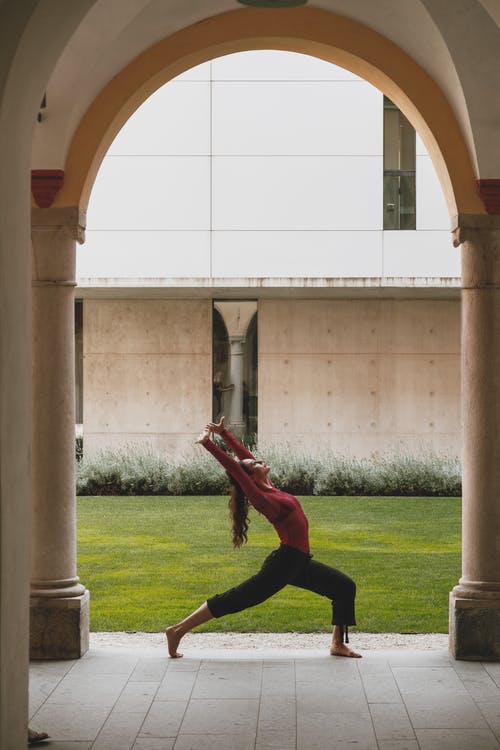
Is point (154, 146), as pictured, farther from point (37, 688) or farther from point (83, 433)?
point (37, 688)

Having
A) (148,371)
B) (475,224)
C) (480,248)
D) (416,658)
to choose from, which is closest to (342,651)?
(416,658)

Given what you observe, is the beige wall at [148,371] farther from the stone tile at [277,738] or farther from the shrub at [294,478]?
the stone tile at [277,738]

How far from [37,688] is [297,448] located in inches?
614

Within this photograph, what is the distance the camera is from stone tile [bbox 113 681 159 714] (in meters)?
6.71

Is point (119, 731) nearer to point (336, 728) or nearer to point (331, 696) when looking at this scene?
point (336, 728)

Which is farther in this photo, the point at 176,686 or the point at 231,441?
→ the point at 231,441

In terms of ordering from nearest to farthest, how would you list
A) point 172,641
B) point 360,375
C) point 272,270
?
point 172,641, point 272,270, point 360,375

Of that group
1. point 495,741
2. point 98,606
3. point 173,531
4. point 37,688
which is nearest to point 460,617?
point 495,741

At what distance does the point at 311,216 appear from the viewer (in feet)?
72.7

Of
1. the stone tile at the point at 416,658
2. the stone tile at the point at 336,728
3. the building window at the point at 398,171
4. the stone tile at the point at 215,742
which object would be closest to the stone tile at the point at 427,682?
Answer: the stone tile at the point at 416,658

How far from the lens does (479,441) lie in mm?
8109

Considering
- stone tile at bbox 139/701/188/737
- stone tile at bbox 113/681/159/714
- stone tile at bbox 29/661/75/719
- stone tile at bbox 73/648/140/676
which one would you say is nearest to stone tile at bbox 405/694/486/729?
stone tile at bbox 139/701/188/737

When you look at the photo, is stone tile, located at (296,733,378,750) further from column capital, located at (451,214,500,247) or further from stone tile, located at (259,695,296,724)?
column capital, located at (451,214,500,247)

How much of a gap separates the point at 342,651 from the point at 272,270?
47.8ft
